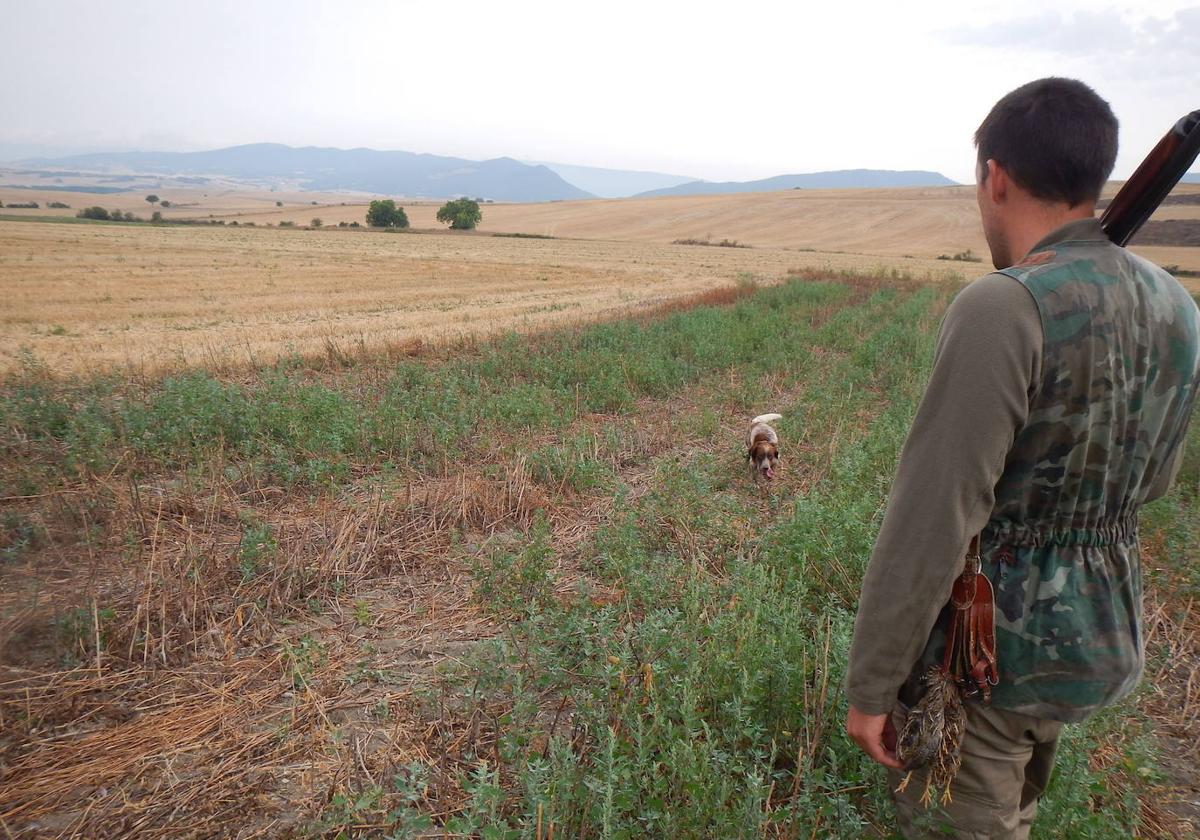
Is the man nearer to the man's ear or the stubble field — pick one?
the man's ear

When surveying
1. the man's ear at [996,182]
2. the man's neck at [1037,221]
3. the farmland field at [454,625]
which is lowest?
the farmland field at [454,625]

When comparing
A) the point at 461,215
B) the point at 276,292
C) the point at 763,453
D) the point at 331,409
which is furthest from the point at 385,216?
the point at 763,453

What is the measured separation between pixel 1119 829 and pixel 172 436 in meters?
6.66

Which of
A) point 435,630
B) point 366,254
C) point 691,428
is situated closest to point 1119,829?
point 435,630

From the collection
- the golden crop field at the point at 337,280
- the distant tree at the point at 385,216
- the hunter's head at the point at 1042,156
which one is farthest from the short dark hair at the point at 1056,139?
the distant tree at the point at 385,216

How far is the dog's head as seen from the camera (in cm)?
622

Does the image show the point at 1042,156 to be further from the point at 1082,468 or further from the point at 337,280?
the point at 337,280

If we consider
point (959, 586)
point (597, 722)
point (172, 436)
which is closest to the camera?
point (959, 586)

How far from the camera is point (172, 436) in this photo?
6016 mm

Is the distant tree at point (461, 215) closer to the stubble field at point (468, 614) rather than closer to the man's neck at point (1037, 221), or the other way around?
the stubble field at point (468, 614)

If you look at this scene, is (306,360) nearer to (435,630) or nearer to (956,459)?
(435,630)

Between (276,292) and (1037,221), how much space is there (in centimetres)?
2383

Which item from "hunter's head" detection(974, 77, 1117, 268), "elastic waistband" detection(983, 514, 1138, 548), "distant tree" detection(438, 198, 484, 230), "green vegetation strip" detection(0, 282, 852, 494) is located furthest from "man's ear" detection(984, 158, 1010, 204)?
"distant tree" detection(438, 198, 484, 230)

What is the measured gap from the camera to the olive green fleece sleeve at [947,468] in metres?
1.49
